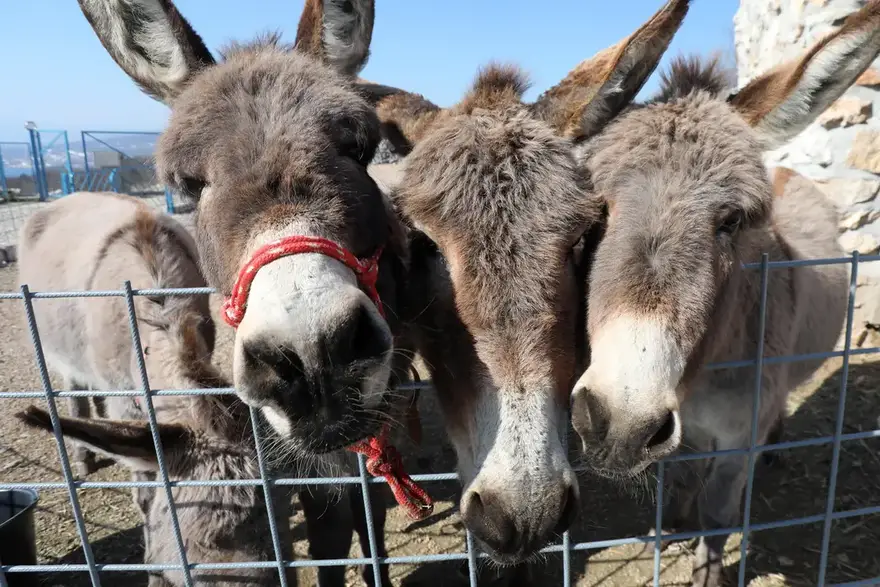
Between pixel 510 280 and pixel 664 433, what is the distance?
0.64 m

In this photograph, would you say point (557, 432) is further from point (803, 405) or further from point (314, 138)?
point (803, 405)

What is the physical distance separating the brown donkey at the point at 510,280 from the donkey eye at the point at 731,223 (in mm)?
458

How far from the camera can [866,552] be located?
10.7 ft

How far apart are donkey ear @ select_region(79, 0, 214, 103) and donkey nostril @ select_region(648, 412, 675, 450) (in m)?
2.11

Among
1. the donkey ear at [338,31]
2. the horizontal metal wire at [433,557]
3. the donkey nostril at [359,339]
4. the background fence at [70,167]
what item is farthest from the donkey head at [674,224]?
the background fence at [70,167]

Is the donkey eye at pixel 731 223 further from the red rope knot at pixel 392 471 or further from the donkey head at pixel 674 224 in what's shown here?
the red rope knot at pixel 392 471

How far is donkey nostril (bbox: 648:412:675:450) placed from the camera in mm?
1510

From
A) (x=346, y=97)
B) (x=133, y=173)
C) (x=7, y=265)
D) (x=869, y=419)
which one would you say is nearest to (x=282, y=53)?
(x=346, y=97)

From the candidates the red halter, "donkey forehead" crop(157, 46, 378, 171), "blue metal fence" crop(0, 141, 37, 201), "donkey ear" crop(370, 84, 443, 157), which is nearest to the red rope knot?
the red halter

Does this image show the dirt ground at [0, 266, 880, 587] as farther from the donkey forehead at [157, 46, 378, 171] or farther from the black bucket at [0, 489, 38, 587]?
the donkey forehead at [157, 46, 378, 171]

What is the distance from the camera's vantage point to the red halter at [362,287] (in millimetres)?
1395

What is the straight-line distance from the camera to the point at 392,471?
1800 mm

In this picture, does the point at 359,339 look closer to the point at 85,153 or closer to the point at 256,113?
the point at 256,113

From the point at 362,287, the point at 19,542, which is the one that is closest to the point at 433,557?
the point at 362,287
